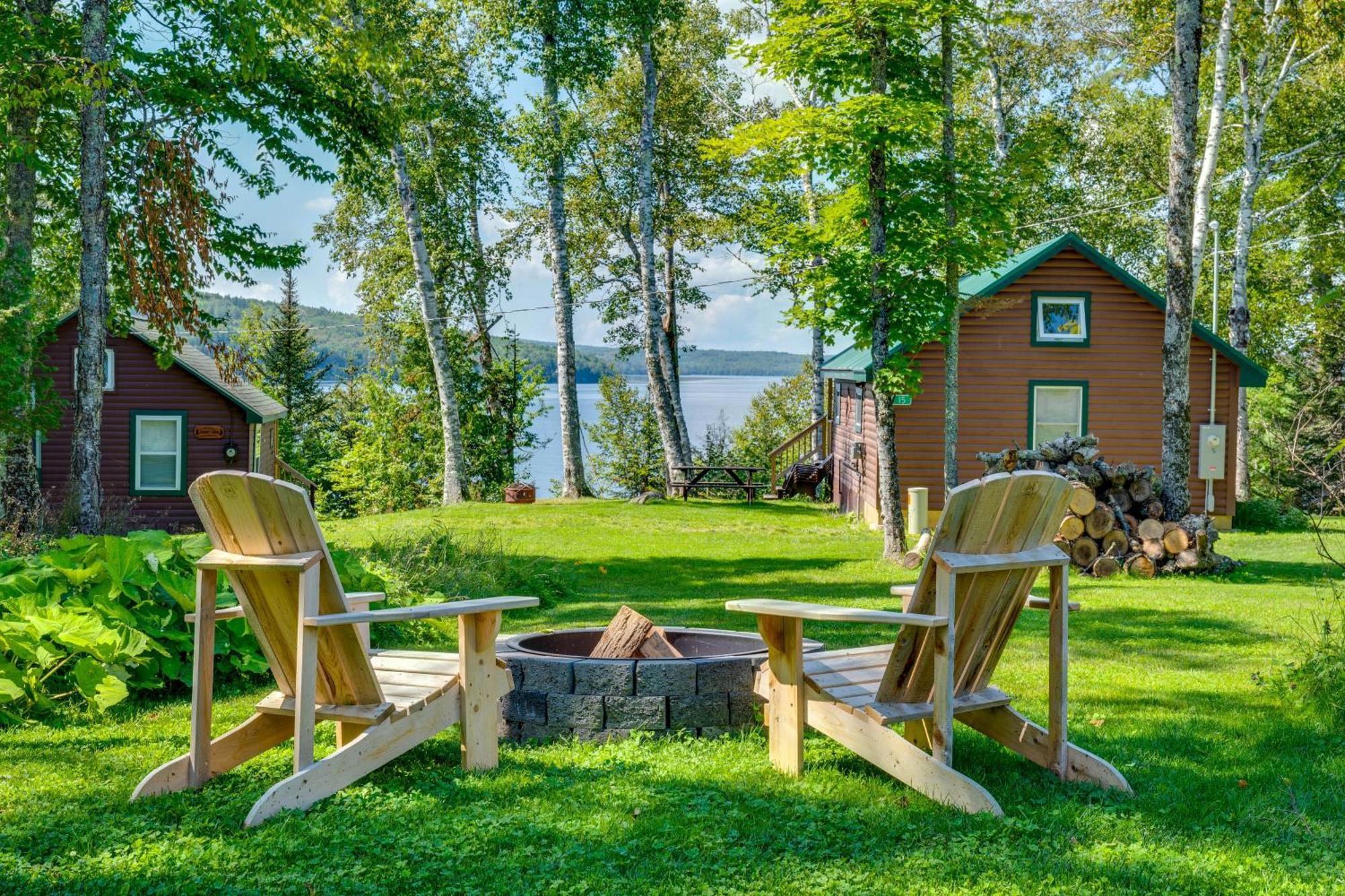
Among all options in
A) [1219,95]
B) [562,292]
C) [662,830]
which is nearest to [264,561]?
[662,830]

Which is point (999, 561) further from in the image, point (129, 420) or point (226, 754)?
point (129, 420)

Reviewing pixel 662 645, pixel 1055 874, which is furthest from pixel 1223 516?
pixel 1055 874

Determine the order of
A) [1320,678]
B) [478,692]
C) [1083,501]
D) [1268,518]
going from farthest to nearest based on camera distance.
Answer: [1268,518]
[1083,501]
[1320,678]
[478,692]

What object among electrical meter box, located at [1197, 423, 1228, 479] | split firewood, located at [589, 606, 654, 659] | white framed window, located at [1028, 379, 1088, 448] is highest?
white framed window, located at [1028, 379, 1088, 448]

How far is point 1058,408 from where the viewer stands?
18.8 m

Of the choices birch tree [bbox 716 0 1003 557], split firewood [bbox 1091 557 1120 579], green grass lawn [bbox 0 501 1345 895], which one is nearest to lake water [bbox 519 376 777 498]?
birch tree [bbox 716 0 1003 557]

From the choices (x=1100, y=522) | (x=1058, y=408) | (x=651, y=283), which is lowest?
(x=1100, y=522)

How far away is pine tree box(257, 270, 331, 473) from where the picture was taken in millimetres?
39656

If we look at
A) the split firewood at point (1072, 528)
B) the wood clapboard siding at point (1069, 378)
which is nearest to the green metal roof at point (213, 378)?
the wood clapboard siding at point (1069, 378)

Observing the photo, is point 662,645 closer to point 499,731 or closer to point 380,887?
point 499,731

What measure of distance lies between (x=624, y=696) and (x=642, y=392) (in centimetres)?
3037

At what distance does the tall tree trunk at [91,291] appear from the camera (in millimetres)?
10750

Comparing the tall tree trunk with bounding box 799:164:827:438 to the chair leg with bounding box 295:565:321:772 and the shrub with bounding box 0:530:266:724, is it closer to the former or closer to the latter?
the shrub with bounding box 0:530:266:724

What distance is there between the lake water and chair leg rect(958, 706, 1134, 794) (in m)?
23.1
